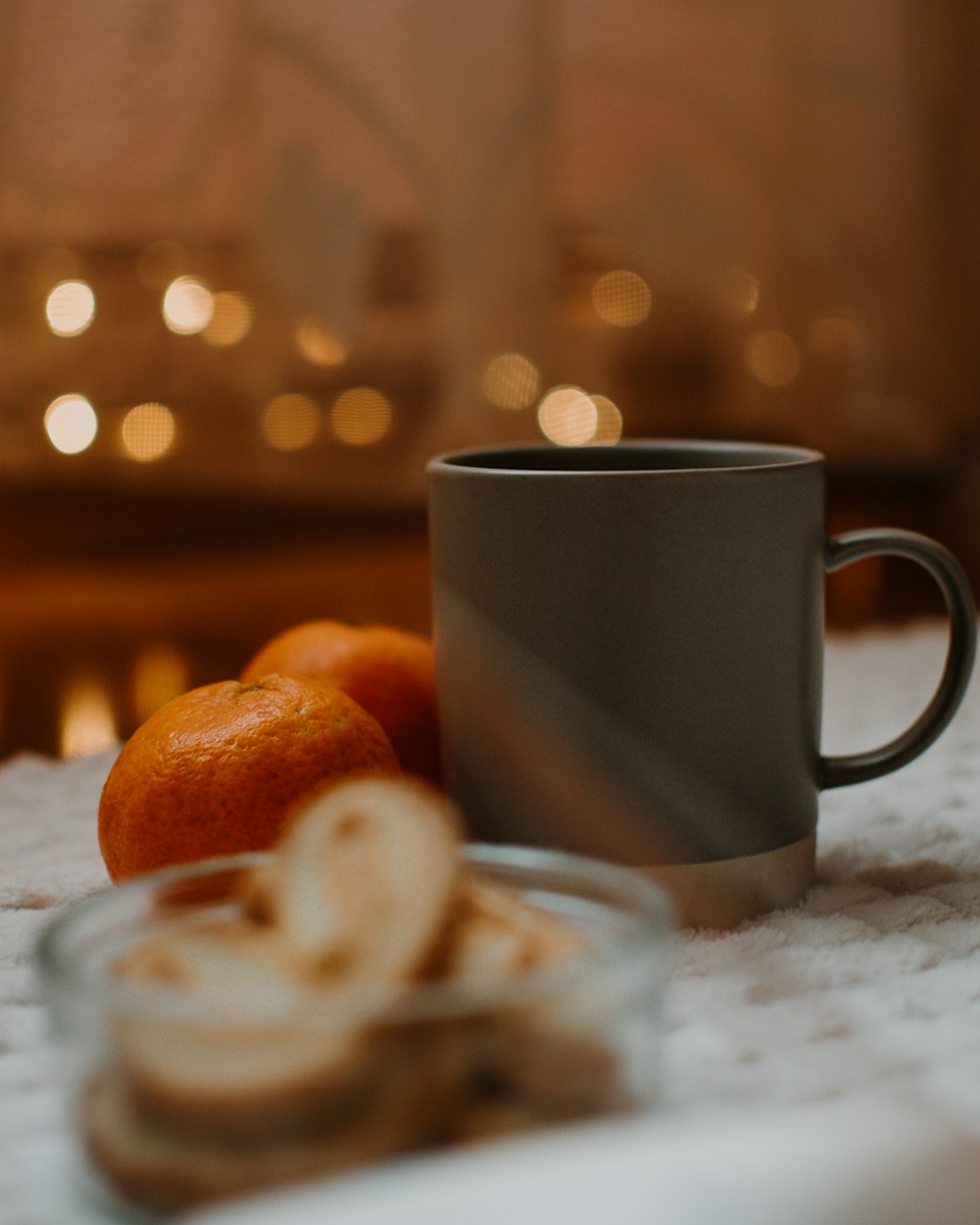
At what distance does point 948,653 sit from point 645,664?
0.13m

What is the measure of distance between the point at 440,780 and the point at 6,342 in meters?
0.93

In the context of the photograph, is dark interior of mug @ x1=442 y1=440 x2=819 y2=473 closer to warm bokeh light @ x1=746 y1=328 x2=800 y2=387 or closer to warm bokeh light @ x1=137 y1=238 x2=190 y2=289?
warm bokeh light @ x1=137 y1=238 x2=190 y2=289

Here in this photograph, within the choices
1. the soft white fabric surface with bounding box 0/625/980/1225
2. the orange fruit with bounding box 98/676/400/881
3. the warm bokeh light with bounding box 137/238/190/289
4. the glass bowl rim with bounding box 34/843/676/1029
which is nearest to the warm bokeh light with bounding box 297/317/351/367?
the warm bokeh light with bounding box 137/238/190/289

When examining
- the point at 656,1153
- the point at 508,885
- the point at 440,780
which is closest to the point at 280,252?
the point at 440,780

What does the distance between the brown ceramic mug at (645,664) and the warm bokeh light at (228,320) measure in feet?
3.28

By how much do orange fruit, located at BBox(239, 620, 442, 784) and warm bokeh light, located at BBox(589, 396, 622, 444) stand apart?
1.09 metres

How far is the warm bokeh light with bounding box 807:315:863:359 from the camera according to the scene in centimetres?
169

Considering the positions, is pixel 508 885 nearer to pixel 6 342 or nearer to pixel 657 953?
pixel 657 953

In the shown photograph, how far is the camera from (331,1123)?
239 mm

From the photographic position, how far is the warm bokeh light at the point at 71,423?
1361 mm

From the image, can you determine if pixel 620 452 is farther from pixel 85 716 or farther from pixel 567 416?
pixel 567 416

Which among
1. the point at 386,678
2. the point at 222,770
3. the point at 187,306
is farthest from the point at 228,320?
the point at 222,770

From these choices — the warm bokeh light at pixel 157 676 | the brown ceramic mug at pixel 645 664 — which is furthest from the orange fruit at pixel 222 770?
the warm bokeh light at pixel 157 676

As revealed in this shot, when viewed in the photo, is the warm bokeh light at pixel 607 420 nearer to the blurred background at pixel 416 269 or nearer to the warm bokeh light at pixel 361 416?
the blurred background at pixel 416 269
